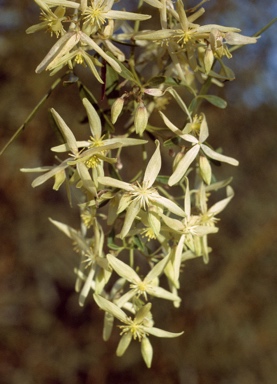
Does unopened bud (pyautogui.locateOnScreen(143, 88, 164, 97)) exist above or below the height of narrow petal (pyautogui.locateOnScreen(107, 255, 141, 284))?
above

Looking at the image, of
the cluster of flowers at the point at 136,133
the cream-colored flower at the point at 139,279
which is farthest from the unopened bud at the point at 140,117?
the cream-colored flower at the point at 139,279

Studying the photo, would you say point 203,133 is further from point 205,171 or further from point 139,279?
point 139,279

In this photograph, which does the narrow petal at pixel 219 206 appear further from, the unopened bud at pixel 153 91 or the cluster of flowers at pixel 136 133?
the unopened bud at pixel 153 91

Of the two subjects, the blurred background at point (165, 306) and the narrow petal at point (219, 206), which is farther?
the blurred background at point (165, 306)

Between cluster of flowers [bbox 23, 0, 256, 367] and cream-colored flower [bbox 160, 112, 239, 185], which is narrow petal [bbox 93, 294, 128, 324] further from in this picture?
cream-colored flower [bbox 160, 112, 239, 185]

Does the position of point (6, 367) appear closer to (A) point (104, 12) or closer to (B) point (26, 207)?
(B) point (26, 207)

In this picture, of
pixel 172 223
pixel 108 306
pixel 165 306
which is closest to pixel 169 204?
pixel 172 223

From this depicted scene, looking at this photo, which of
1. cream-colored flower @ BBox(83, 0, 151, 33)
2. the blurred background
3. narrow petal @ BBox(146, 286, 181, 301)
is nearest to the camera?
cream-colored flower @ BBox(83, 0, 151, 33)

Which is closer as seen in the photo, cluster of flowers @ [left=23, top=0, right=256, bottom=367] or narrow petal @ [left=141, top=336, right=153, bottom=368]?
cluster of flowers @ [left=23, top=0, right=256, bottom=367]

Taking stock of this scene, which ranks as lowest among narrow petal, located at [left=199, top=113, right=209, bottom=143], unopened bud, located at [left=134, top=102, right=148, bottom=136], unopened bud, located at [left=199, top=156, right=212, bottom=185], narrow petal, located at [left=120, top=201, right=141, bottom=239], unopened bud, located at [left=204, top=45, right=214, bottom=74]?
unopened bud, located at [left=199, top=156, right=212, bottom=185]

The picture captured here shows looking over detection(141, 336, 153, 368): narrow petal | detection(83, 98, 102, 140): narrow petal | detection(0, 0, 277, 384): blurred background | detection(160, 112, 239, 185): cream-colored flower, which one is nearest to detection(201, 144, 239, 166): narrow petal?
detection(160, 112, 239, 185): cream-colored flower
